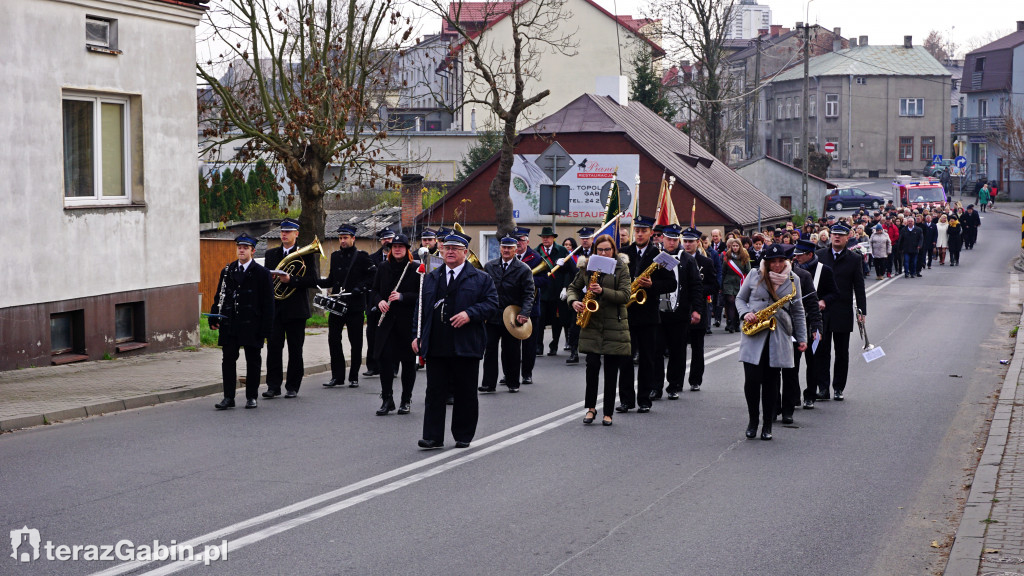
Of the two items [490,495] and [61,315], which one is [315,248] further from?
[490,495]

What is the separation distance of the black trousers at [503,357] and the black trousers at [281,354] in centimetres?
218

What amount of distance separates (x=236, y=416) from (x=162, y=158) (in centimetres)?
640

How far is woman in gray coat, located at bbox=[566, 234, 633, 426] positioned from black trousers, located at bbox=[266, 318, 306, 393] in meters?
3.80

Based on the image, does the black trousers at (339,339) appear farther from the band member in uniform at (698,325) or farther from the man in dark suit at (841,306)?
the man in dark suit at (841,306)

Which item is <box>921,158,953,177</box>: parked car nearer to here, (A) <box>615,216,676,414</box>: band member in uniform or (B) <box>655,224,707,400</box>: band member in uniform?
(B) <box>655,224,707,400</box>: band member in uniform

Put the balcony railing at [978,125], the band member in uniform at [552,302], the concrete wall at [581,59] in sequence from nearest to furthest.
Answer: the band member in uniform at [552,302] → the concrete wall at [581,59] → the balcony railing at [978,125]

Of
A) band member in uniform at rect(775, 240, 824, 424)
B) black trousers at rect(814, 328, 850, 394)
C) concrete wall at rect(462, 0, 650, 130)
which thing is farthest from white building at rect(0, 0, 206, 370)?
concrete wall at rect(462, 0, 650, 130)

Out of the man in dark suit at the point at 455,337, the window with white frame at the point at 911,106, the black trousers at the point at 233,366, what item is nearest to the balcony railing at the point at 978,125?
the window with white frame at the point at 911,106

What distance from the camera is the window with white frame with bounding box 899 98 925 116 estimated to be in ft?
289

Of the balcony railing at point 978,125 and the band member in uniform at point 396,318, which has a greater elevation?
the balcony railing at point 978,125

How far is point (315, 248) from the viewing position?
43.5 ft

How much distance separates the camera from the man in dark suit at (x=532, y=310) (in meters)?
14.4

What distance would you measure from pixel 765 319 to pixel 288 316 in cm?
570

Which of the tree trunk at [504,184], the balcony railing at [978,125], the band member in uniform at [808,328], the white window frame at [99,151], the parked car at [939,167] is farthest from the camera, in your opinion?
the balcony railing at [978,125]
